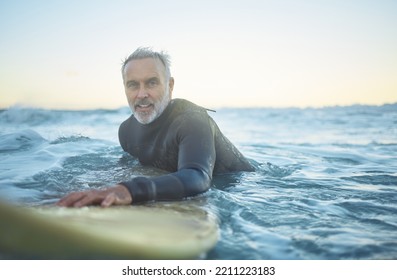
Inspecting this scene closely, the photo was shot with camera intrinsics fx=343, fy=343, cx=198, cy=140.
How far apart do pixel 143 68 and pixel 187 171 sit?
4.69ft

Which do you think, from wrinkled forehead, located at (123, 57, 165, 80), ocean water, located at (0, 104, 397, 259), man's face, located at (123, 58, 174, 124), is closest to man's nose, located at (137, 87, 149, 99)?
man's face, located at (123, 58, 174, 124)

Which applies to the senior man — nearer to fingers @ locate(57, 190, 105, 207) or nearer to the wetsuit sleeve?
the wetsuit sleeve

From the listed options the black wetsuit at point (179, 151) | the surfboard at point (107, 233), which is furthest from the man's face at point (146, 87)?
the surfboard at point (107, 233)

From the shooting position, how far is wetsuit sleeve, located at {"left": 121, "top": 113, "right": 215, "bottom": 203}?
2.52 m

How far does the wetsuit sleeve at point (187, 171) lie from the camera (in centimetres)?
252

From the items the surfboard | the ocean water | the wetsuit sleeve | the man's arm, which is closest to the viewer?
the surfboard

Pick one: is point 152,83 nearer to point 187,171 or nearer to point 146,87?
point 146,87

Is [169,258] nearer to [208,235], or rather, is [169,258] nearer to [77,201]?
[208,235]

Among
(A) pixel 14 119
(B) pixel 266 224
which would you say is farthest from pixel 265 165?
(A) pixel 14 119

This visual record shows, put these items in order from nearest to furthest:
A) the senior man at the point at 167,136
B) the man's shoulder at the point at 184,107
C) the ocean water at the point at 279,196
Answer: the ocean water at the point at 279,196 < the senior man at the point at 167,136 < the man's shoulder at the point at 184,107

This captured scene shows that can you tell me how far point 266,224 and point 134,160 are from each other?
2527 mm

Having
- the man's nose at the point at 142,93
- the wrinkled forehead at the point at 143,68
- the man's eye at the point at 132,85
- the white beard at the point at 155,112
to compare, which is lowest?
the white beard at the point at 155,112

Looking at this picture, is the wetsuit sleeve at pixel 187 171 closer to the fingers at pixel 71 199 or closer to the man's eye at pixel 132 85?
the fingers at pixel 71 199

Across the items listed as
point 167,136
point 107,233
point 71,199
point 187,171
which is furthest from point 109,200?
point 167,136
